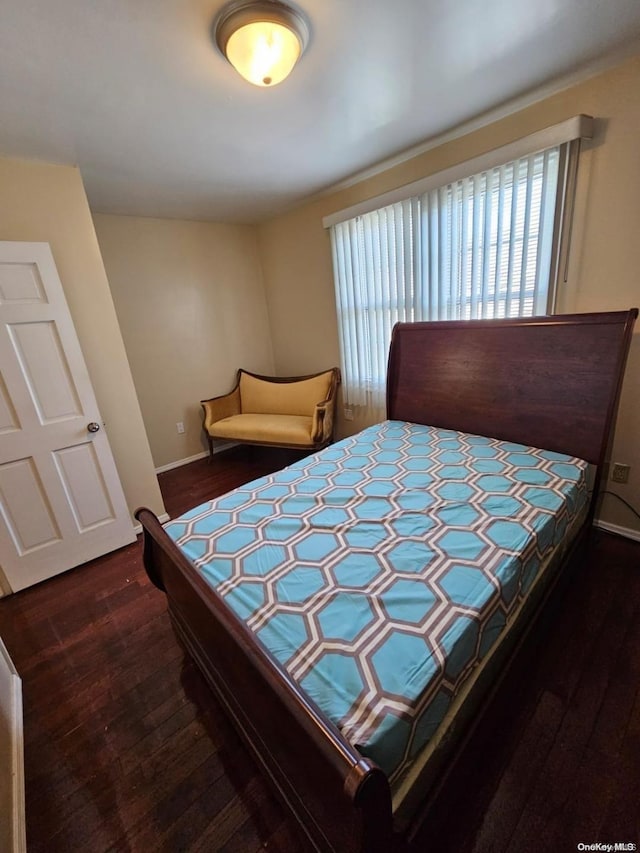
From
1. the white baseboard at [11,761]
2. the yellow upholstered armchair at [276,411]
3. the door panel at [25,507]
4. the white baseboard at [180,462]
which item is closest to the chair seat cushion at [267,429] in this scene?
the yellow upholstered armchair at [276,411]

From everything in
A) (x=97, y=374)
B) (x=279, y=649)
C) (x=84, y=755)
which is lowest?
(x=84, y=755)

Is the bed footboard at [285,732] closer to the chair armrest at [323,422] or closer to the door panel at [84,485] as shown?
the door panel at [84,485]

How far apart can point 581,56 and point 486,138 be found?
555 millimetres

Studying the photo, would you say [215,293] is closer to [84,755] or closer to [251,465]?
[251,465]

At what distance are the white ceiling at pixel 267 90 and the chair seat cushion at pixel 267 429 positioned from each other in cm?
201

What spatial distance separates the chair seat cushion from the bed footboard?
6.05 feet

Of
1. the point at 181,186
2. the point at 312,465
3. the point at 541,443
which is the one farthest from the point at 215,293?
the point at 541,443

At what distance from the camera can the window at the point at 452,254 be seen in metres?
1.99

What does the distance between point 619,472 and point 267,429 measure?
2596mm

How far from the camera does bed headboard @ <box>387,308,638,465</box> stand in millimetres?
1734

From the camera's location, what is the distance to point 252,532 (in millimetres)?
1421

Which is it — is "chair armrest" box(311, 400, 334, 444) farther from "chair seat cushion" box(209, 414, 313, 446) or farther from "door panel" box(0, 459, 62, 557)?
"door panel" box(0, 459, 62, 557)

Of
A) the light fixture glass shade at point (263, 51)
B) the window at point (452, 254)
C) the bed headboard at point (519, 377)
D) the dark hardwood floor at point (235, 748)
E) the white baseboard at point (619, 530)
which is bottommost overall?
the dark hardwood floor at point (235, 748)

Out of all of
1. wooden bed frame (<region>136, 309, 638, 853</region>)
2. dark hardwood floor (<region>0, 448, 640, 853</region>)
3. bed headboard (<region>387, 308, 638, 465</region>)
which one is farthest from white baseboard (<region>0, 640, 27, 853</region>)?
bed headboard (<region>387, 308, 638, 465</region>)
